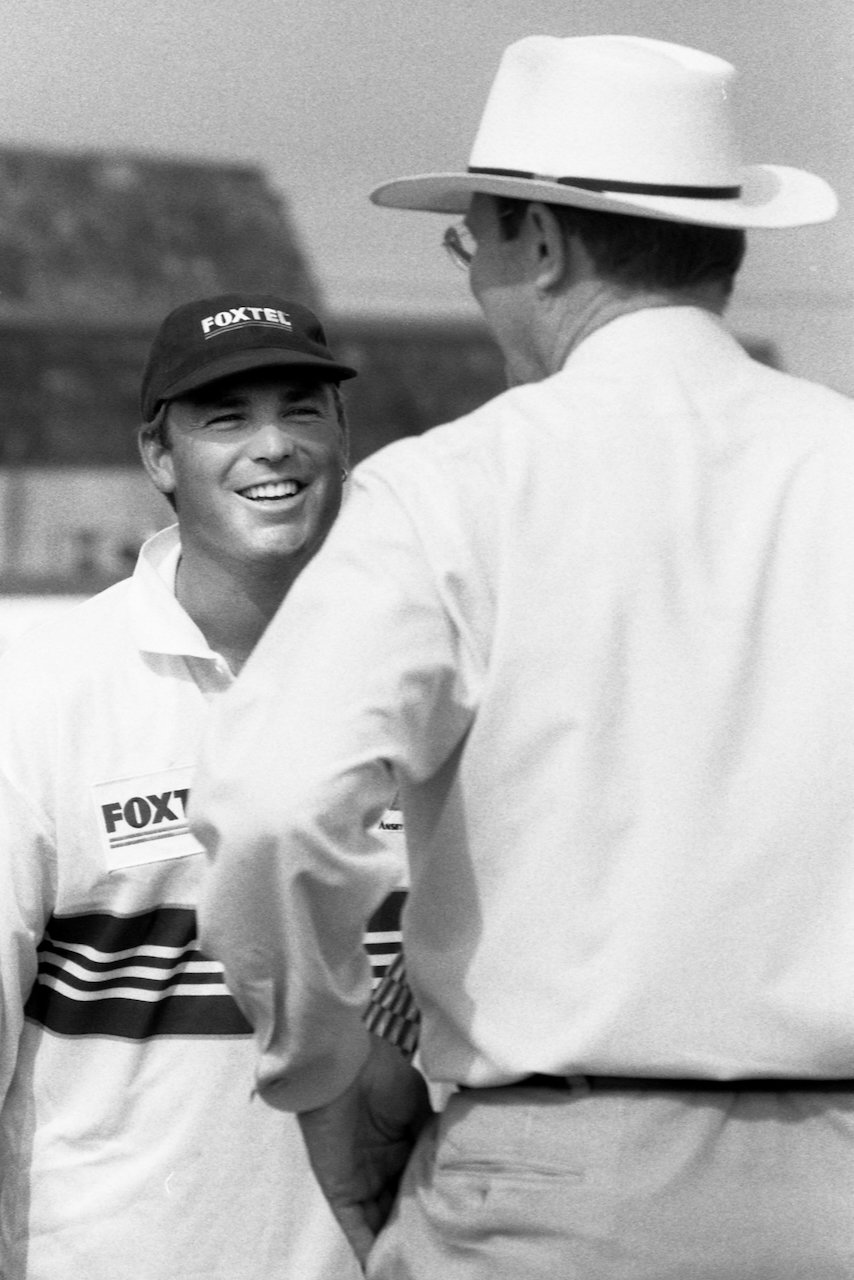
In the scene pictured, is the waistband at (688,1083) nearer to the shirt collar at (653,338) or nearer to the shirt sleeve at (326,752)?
the shirt sleeve at (326,752)

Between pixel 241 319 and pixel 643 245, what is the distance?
98 cm

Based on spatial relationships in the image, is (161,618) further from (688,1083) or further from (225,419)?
(688,1083)

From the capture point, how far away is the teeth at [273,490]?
2.49 meters

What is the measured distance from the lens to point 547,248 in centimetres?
171

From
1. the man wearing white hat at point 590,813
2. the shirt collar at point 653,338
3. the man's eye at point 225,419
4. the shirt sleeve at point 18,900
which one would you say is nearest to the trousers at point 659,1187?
the man wearing white hat at point 590,813

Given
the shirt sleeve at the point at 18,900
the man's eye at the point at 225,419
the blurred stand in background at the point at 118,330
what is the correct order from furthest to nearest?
the blurred stand in background at the point at 118,330 → the man's eye at the point at 225,419 → the shirt sleeve at the point at 18,900

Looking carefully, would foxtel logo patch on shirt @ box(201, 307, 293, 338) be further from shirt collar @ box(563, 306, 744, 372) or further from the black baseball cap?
shirt collar @ box(563, 306, 744, 372)

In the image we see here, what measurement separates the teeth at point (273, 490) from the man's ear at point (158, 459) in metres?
0.15

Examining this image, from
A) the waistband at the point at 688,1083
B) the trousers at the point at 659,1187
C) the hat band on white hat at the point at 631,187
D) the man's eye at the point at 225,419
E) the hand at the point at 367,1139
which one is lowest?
the hand at the point at 367,1139

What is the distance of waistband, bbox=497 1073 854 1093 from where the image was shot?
1.57 m

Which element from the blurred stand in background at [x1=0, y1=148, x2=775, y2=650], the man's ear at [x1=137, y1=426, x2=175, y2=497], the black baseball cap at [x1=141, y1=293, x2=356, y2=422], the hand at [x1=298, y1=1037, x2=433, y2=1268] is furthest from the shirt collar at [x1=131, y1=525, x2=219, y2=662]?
the blurred stand in background at [x1=0, y1=148, x2=775, y2=650]

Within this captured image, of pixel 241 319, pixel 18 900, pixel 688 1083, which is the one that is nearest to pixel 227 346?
pixel 241 319

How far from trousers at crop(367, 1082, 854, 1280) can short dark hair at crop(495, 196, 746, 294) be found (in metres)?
0.70

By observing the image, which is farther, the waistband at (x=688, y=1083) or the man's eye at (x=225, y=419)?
the man's eye at (x=225, y=419)
